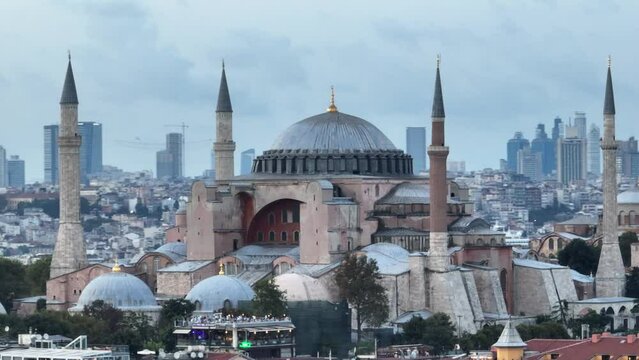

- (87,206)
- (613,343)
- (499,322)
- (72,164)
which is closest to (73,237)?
(72,164)

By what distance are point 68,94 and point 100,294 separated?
34.3 ft

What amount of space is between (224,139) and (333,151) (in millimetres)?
5575

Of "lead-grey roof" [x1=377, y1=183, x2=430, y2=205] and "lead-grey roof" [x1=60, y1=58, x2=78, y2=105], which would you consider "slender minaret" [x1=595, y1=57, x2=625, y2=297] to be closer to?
"lead-grey roof" [x1=377, y1=183, x2=430, y2=205]

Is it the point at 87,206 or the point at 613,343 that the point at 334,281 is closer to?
the point at 613,343

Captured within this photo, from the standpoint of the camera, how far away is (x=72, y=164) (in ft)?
266

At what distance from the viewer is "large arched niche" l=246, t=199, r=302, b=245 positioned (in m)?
79.6

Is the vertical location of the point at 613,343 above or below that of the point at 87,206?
below

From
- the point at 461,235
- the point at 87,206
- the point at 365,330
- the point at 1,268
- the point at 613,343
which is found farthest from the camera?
the point at 87,206

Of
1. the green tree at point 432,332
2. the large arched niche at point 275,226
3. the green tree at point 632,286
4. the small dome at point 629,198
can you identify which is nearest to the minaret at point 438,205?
the green tree at point 432,332

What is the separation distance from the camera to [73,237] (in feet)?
264

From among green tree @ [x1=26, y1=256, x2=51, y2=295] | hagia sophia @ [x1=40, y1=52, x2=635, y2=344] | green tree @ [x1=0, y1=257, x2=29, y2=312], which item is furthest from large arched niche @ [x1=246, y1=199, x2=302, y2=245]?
green tree @ [x1=26, y1=256, x2=51, y2=295]

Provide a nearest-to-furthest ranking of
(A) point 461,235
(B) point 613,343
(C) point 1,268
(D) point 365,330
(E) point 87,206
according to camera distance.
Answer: (B) point 613,343 < (D) point 365,330 < (A) point 461,235 < (C) point 1,268 < (E) point 87,206

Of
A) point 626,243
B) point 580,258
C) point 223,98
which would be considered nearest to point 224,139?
point 223,98

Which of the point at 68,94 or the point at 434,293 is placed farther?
the point at 68,94
